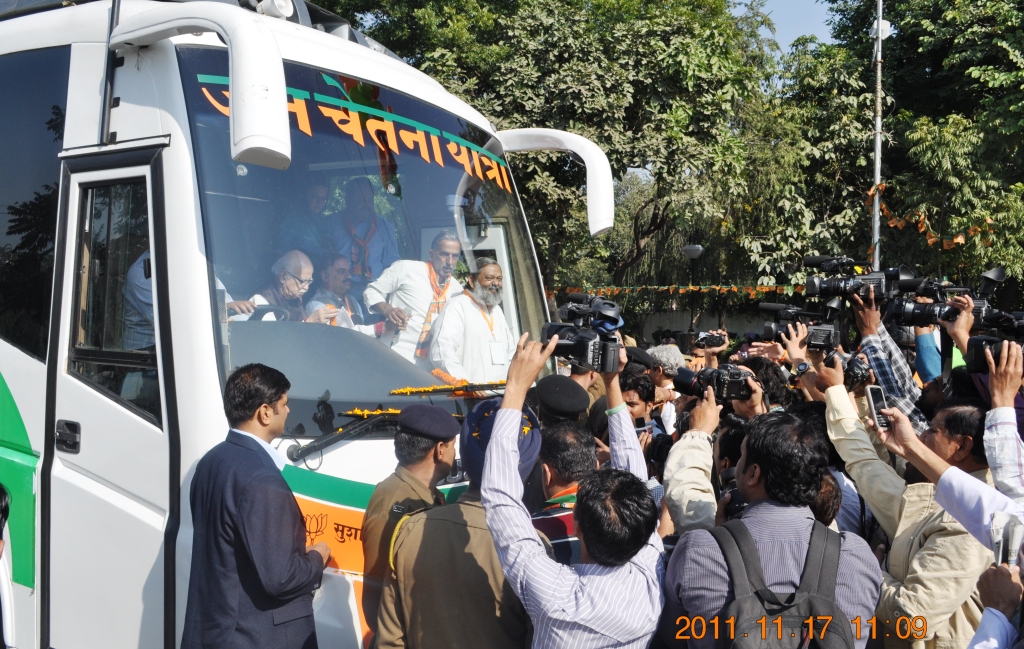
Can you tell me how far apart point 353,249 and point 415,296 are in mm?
374

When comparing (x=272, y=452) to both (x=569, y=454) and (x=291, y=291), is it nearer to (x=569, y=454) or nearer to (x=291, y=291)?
(x=291, y=291)

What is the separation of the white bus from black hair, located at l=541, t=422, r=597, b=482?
18.7 inches

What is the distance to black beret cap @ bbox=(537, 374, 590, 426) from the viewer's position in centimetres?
398

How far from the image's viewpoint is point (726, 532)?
258cm

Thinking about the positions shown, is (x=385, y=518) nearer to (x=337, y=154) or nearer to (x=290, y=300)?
(x=290, y=300)

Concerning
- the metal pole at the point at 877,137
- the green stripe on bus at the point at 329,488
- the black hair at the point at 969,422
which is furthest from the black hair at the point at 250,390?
the metal pole at the point at 877,137

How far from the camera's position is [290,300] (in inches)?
139

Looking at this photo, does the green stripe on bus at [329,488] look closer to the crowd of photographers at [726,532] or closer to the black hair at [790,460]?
the crowd of photographers at [726,532]

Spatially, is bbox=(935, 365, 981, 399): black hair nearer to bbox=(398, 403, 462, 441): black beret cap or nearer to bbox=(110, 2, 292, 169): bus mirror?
bbox=(398, 403, 462, 441): black beret cap

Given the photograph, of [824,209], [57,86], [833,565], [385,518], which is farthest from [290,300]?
[824,209]

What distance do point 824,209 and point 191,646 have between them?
20293 mm

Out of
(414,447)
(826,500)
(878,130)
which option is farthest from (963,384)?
(878,130)

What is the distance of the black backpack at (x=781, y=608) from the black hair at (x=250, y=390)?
165 cm

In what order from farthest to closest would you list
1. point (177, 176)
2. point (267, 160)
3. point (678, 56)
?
point (678, 56), point (177, 176), point (267, 160)
